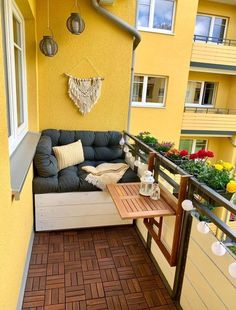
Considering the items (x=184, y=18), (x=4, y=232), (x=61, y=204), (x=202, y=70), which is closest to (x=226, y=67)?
(x=202, y=70)

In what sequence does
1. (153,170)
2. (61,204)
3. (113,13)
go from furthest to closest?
1. (113,13)
2. (61,204)
3. (153,170)

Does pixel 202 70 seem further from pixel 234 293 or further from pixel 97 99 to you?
pixel 234 293

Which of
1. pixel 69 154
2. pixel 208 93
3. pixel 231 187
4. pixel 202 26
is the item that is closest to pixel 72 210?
pixel 69 154

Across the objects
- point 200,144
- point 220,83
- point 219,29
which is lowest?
point 200,144

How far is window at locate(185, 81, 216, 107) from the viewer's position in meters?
6.57

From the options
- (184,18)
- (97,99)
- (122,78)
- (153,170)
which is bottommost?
(153,170)

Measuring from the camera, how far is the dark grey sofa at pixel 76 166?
248 centimetres

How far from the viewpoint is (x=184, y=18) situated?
5250 millimetres

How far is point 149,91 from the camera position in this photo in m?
5.60

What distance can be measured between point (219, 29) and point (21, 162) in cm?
659

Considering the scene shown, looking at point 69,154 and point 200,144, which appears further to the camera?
point 200,144

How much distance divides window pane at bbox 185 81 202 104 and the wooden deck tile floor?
16.4 ft

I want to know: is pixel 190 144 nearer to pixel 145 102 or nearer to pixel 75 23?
pixel 145 102

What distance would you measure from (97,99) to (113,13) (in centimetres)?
111
